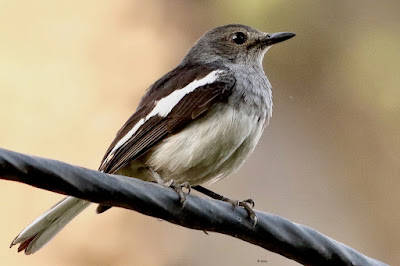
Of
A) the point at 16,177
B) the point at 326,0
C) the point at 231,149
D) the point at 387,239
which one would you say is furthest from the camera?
the point at 326,0

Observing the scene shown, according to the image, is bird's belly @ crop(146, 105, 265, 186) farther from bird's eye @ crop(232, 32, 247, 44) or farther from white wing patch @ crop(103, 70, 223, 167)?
bird's eye @ crop(232, 32, 247, 44)

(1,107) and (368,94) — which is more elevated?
(368,94)

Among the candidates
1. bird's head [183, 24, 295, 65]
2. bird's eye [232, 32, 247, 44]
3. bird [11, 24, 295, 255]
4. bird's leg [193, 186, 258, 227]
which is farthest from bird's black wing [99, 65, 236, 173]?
bird's eye [232, 32, 247, 44]

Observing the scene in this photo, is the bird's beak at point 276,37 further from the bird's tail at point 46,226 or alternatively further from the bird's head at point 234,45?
the bird's tail at point 46,226

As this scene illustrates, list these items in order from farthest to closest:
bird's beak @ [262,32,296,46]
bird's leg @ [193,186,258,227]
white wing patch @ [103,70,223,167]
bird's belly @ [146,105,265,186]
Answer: bird's beak @ [262,32,296,46] → white wing patch @ [103,70,223,167] → bird's belly @ [146,105,265,186] → bird's leg @ [193,186,258,227]

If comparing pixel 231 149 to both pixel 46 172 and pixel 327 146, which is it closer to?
pixel 46 172

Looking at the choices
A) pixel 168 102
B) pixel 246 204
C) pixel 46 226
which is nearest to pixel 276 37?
pixel 168 102

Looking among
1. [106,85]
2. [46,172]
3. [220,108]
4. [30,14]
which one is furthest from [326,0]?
[46,172]
